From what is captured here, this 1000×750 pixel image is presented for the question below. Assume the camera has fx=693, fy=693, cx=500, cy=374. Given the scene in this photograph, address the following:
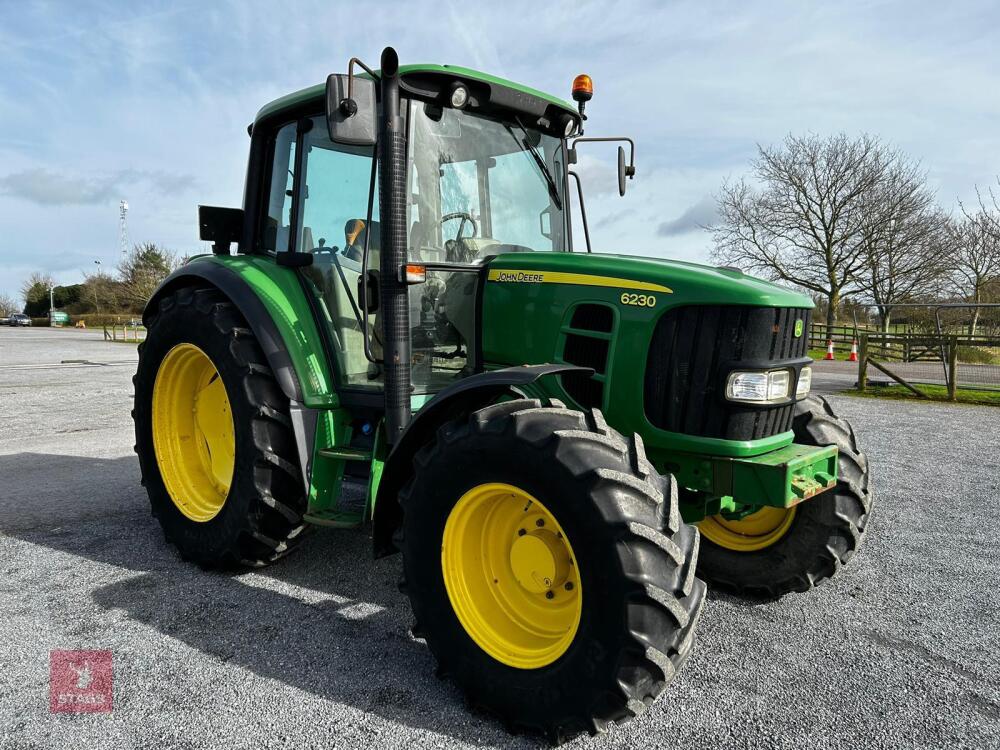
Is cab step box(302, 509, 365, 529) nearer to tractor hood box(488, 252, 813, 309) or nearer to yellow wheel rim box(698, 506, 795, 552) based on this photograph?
tractor hood box(488, 252, 813, 309)

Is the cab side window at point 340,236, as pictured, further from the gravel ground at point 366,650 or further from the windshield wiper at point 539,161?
the gravel ground at point 366,650

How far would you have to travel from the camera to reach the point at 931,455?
7129 millimetres

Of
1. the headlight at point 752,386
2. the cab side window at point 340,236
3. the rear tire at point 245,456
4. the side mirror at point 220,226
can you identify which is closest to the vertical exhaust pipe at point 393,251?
the cab side window at point 340,236

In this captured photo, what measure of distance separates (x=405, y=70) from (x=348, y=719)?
270 centimetres

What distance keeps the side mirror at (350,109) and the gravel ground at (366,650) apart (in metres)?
2.13

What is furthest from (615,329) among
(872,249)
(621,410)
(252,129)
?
(872,249)

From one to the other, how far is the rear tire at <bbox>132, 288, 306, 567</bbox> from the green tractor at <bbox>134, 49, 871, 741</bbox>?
0.05ft

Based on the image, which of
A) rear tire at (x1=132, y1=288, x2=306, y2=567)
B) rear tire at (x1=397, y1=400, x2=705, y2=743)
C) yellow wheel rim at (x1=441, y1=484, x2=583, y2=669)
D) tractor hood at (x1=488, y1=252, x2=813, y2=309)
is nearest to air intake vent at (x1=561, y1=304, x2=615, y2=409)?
tractor hood at (x1=488, y1=252, x2=813, y2=309)

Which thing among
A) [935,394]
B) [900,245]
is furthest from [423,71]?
[900,245]

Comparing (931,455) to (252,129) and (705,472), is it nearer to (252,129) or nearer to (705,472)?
(705,472)

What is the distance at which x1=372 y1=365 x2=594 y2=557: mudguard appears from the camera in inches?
105

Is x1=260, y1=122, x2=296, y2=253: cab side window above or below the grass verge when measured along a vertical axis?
above

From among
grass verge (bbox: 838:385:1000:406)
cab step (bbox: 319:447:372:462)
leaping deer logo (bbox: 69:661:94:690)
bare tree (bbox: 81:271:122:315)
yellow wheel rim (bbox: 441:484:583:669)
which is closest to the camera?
yellow wheel rim (bbox: 441:484:583:669)

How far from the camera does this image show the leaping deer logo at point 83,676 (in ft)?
8.73
